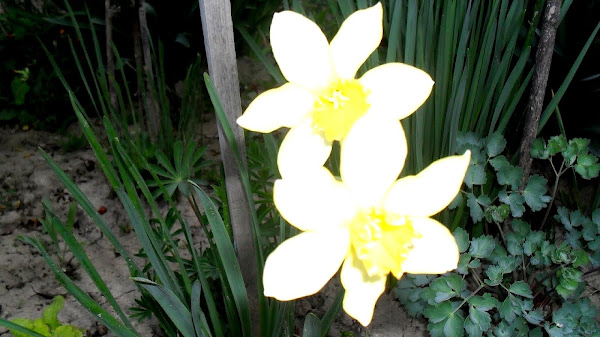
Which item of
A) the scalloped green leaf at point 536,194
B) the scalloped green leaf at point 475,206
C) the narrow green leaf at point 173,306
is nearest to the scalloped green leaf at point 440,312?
the scalloped green leaf at point 475,206

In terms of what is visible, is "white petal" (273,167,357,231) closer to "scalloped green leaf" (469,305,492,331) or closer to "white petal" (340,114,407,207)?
"white petal" (340,114,407,207)

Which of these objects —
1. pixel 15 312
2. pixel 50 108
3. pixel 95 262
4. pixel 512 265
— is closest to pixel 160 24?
pixel 50 108

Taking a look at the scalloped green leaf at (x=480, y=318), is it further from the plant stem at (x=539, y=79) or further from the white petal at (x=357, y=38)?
the white petal at (x=357, y=38)

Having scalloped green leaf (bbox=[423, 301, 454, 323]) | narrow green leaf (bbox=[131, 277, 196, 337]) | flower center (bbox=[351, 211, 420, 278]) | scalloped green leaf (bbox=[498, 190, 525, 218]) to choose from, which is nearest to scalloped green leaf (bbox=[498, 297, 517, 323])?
scalloped green leaf (bbox=[423, 301, 454, 323])

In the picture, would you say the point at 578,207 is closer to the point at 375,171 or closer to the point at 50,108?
the point at 375,171

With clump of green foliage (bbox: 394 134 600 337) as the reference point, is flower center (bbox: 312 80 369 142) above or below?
above

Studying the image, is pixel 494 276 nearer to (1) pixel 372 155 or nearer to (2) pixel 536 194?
(2) pixel 536 194
